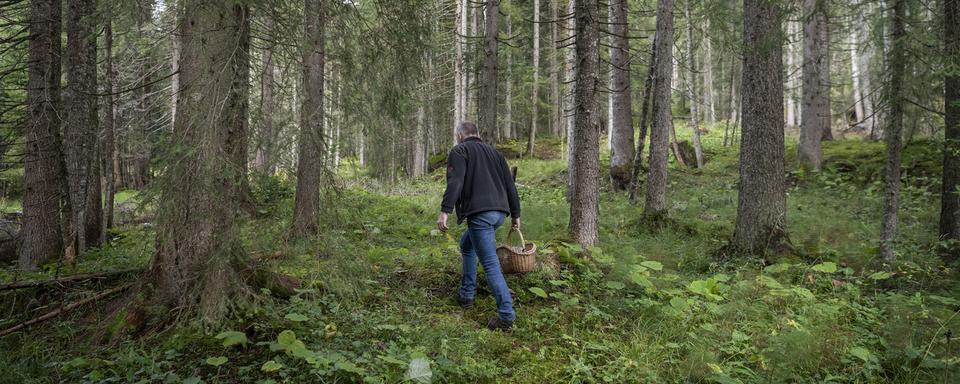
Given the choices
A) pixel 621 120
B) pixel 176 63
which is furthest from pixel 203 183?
pixel 176 63

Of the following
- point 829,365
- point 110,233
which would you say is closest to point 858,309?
point 829,365

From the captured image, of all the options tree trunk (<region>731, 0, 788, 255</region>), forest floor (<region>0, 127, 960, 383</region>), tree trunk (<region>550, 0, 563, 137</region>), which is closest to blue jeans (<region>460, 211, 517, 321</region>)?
forest floor (<region>0, 127, 960, 383</region>)

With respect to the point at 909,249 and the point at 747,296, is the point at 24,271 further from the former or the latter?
the point at 909,249

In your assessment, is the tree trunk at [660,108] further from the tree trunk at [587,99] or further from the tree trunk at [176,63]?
the tree trunk at [176,63]

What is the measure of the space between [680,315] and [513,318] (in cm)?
165

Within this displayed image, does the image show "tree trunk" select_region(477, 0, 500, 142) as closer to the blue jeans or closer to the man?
the man

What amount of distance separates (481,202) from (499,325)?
1.17 meters

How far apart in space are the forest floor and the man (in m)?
0.38

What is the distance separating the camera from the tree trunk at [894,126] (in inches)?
258

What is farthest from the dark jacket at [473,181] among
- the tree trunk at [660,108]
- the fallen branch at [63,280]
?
the tree trunk at [660,108]

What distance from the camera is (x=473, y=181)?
482cm

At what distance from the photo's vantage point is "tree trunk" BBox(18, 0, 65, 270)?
6762 mm

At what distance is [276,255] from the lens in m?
4.35

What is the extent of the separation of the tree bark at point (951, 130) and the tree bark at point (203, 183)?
8.11m
